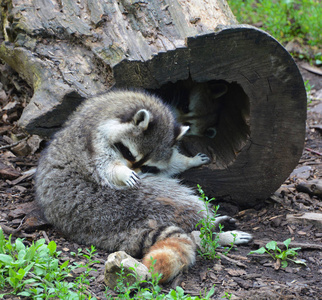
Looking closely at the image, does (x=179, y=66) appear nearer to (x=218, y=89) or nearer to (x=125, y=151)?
(x=125, y=151)

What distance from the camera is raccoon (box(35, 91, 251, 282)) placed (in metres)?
3.57

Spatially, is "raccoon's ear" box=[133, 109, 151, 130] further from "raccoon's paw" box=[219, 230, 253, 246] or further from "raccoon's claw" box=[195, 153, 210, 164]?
"raccoon's paw" box=[219, 230, 253, 246]

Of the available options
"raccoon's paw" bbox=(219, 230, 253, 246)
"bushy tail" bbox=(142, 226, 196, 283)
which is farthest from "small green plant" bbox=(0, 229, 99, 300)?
"raccoon's paw" bbox=(219, 230, 253, 246)

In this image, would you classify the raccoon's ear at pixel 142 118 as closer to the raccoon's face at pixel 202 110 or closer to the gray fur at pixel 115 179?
the gray fur at pixel 115 179

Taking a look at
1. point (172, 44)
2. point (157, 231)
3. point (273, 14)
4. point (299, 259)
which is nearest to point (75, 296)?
point (157, 231)

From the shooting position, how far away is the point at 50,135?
430 centimetres

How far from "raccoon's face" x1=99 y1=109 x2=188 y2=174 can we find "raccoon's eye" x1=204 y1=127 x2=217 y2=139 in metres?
0.95

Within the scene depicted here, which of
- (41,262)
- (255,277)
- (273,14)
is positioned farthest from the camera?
(273,14)

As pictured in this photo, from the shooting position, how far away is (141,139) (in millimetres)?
4105

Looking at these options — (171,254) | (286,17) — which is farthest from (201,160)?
(286,17)

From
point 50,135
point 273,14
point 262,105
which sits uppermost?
point 273,14

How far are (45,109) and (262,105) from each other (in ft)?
6.63

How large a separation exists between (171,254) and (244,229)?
1.22m

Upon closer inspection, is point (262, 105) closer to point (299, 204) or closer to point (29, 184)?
point (299, 204)
